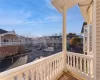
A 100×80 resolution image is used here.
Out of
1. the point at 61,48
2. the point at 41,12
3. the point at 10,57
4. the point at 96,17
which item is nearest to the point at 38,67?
the point at 10,57

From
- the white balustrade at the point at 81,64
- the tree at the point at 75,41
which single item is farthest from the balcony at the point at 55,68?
the tree at the point at 75,41

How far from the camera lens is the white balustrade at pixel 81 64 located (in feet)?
12.4

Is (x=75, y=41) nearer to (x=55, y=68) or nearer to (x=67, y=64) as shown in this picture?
(x=67, y=64)

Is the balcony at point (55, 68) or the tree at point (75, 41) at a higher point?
the tree at point (75, 41)

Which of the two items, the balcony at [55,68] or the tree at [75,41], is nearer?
the balcony at [55,68]

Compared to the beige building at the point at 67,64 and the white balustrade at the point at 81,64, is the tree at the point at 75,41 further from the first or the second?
the white balustrade at the point at 81,64

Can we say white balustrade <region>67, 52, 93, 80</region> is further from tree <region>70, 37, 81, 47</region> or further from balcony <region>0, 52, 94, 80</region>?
tree <region>70, 37, 81, 47</region>

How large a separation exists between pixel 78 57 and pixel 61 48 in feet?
2.99

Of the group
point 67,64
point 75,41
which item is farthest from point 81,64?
point 75,41

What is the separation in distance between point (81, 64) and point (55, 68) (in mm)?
897

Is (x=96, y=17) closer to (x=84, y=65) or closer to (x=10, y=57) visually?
(x=84, y=65)

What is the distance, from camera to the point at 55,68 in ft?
13.4

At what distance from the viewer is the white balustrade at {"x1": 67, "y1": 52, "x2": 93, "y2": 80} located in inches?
148

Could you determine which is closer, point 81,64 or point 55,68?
point 55,68
